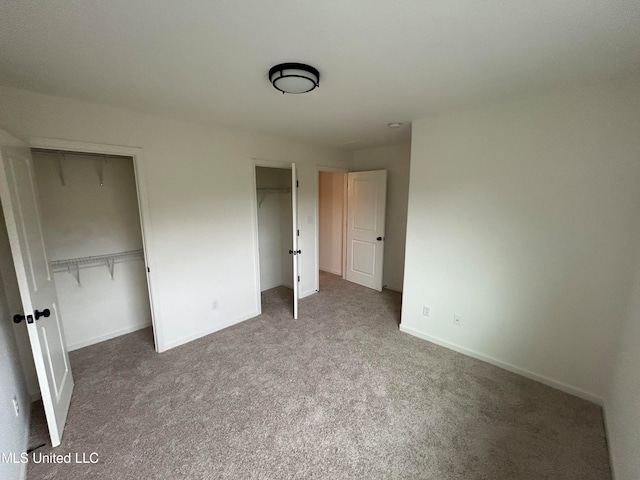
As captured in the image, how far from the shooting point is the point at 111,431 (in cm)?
182

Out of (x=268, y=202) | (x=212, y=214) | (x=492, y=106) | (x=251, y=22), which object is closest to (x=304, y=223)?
(x=268, y=202)

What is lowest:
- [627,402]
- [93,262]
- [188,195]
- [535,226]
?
[627,402]

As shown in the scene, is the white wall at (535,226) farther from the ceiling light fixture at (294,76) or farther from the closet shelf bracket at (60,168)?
the closet shelf bracket at (60,168)

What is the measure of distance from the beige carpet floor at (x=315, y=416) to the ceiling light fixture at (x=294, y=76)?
230cm

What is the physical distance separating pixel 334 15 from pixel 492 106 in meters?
1.83

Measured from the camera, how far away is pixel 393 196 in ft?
14.0

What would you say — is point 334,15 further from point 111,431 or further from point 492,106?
point 111,431

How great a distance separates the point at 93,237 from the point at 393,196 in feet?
13.2

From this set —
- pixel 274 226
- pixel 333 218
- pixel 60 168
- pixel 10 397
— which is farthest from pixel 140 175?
pixel 333 218

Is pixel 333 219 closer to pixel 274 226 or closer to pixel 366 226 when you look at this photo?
pixel 366 226

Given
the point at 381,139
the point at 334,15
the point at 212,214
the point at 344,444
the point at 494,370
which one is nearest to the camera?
the point at 334,15

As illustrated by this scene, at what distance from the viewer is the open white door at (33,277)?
58.9 inches

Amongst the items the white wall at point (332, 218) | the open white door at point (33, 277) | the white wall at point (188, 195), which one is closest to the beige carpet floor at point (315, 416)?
the open white door at point (33, 277)

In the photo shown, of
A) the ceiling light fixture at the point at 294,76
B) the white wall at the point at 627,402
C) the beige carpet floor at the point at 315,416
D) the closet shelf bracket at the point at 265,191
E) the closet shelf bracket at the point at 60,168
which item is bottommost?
the beige carpet floor at the point at 315,416
